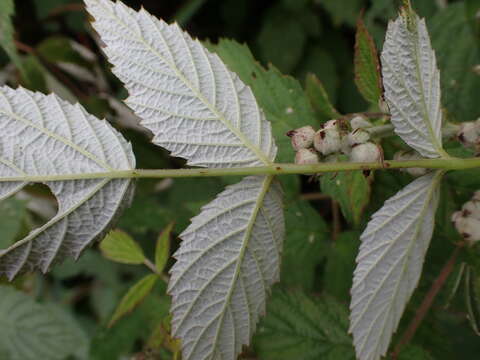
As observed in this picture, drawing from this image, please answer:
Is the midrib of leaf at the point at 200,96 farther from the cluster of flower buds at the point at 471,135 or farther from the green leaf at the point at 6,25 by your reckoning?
the green leaf at the point at 6,25

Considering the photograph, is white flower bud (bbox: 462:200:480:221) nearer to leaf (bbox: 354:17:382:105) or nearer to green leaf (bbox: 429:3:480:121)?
leaf (bbox: 354:17:382:105)

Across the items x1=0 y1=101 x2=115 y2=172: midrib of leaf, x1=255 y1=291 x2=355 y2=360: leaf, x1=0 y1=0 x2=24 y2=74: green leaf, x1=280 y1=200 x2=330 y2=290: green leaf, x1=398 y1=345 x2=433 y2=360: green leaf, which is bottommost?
x1=398 y1=345 x2=433 y2=360: green leaf

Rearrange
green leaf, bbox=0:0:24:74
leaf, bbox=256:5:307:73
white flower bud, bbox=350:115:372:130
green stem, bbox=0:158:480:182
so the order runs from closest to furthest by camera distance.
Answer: green stem, bbox=0:158:480:182 < white flower bud, bbox=350:115:372:130 < green leaf, bbox=0:0:24:74 < leaf, bbox=256:5:307:73

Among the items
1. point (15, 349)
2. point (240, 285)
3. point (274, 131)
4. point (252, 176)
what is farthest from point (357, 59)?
point (15, 349)

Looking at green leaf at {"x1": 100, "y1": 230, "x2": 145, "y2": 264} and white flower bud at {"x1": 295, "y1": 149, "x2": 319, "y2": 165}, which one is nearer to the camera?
white flower bud at {"x1": 295, "y1": 149, "x2": 319, "y2": 165}

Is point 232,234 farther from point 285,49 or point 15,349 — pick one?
point 285,49

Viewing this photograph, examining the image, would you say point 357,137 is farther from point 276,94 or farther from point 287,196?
point 287,196

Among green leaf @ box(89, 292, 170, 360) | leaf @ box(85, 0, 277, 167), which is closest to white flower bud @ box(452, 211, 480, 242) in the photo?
leaf @ box(85, 0, 277, 167)
